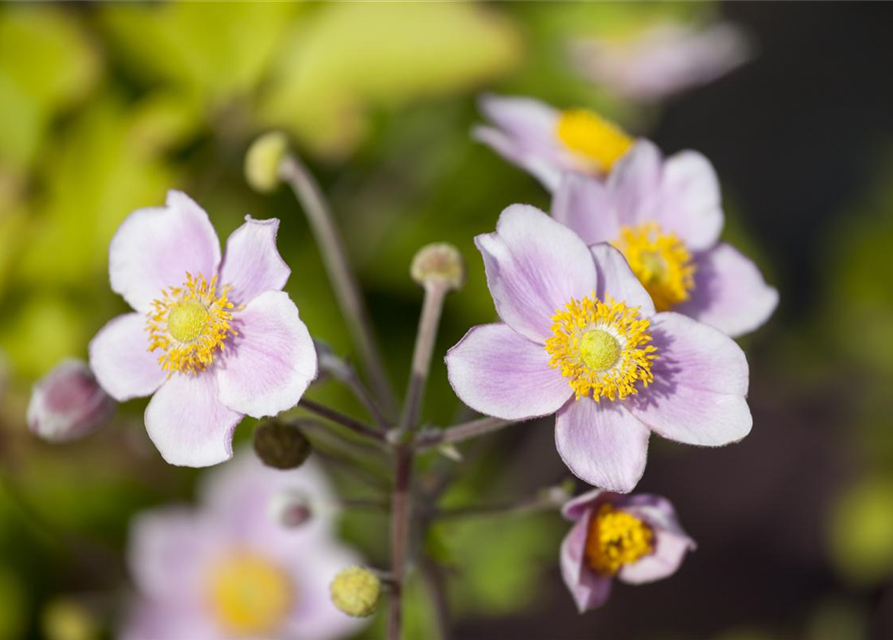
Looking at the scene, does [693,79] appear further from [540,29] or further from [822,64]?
[822,64]

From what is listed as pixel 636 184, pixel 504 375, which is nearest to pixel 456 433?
pixel 504 375

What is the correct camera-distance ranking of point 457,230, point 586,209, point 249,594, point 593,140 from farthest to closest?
point 457,230 → point 249,594 → point 593,140 → point 586,209

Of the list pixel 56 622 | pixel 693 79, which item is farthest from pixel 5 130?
pixel 693 79

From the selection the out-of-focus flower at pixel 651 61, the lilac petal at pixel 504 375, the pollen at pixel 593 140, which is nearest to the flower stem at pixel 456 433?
the lilac petal at pixel 504 375

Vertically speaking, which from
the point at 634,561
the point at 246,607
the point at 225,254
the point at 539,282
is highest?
the point at 225,254

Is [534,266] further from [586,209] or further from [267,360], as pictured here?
[267,360]

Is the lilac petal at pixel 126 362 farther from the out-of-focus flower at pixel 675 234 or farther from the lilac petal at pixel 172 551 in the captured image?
the lilac petal at pixel 172 551

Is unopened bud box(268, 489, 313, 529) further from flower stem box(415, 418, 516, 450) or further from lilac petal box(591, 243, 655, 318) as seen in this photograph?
lilac petal box(591, 243, 655, 318)
